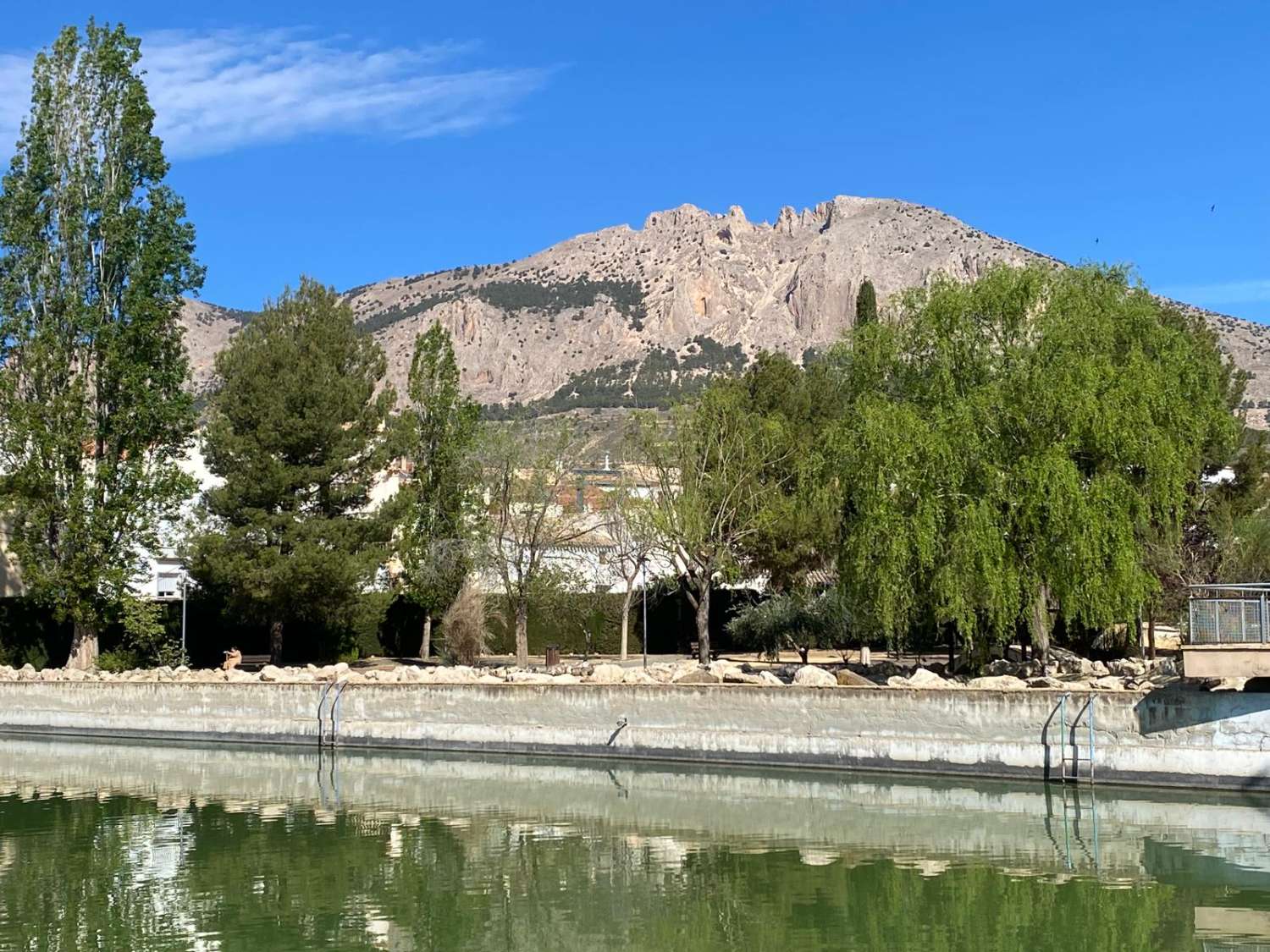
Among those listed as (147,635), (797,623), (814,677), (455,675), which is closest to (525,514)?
(797,623)

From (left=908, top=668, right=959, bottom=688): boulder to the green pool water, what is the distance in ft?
7.57

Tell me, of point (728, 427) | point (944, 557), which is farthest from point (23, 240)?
point (944, 557)

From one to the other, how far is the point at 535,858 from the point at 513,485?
82.4 ft

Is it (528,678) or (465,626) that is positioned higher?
(465,626)

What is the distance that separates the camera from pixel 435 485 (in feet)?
156

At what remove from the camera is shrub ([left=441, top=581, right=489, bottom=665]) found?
4516cm

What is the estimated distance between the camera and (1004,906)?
19.2 meters

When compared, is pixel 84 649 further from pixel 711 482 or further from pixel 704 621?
pixel 711 482

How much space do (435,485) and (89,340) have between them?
1169cm

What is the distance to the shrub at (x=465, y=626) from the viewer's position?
148 feet

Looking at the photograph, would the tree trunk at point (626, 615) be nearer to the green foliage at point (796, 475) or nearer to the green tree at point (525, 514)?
the green tree at point (525, 514)

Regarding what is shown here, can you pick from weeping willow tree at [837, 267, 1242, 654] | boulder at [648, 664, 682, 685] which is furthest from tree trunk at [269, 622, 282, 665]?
weeping willow tree at [837, 267, 1242, 654]

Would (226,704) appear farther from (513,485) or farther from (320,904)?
(320,904)

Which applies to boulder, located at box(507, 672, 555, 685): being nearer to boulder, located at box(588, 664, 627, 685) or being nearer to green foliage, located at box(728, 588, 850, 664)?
boulder, located at box(588, 664, 627, 685)
